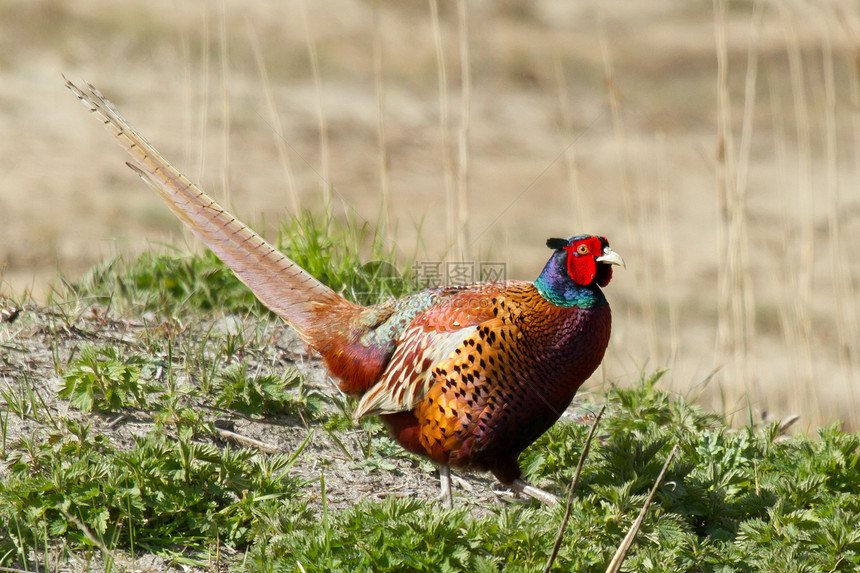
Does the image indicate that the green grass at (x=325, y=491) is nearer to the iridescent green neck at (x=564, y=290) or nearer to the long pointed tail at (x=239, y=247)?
the long pointed tail at (x=239, y=247)

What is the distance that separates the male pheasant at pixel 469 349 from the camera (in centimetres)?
273

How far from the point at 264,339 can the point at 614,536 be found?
5.96 ft

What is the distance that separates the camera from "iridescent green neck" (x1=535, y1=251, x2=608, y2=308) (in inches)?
110

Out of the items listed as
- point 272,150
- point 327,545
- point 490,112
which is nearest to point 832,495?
point 327,545

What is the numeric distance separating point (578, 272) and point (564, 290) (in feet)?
0.24

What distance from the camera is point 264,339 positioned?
12.3 feet

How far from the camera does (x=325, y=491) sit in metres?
2.83

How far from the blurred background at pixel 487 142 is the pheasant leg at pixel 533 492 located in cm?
184

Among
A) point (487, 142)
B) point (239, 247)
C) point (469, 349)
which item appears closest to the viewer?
point (469, 349)

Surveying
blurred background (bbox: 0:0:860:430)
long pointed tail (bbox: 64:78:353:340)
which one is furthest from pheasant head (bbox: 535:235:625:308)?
blurred background (bbox: 0:0:860:430)

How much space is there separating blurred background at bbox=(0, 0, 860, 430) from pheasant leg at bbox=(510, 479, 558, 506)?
6.04ft

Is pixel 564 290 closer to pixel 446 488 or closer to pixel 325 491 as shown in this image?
pixel 446 488

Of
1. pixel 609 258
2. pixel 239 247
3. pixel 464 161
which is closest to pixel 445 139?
pixel 464 161

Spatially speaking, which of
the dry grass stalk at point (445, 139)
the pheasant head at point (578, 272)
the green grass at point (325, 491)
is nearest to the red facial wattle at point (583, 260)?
the pheasant head at point (578, 272)
